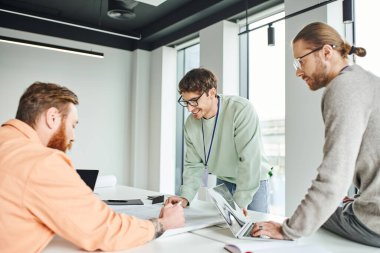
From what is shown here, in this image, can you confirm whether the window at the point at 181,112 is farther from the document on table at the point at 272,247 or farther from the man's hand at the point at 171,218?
the document on table at the point at 272,247

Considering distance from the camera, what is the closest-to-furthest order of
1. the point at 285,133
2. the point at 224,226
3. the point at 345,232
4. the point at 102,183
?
1. the point at 345,232
2. the point at 224,226
3. the point at 102,183
4. the point at 285,133

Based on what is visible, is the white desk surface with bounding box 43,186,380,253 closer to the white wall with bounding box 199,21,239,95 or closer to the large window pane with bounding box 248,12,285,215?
the large window pane with bounding box 248,12,285,215

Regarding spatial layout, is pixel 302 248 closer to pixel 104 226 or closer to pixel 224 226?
pixel 224 226

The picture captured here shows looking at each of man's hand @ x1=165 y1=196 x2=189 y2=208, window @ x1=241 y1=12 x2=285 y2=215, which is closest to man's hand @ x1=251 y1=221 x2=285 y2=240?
man's hand @ x1=165 y1=196 x2=189 y2=208

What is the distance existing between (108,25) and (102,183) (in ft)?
11.8

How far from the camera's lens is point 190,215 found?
1724 millimetres

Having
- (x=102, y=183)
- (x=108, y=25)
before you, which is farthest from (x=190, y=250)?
(x=108, y=25)

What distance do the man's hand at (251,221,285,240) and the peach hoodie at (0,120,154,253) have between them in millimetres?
493

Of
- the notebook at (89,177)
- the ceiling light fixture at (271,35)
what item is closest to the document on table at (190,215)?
the notebook at (89,177)

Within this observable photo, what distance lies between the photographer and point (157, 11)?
17.0 ft

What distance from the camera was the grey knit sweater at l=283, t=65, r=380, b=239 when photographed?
115 cm

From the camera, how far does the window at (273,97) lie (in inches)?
154

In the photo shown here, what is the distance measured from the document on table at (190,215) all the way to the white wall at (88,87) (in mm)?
3951

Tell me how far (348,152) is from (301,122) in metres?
2.33
